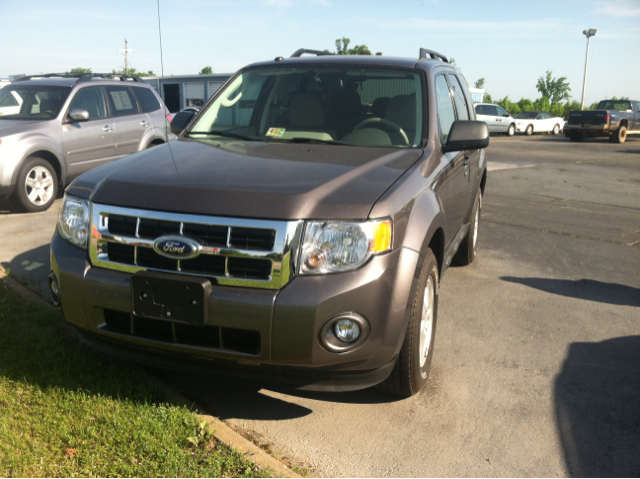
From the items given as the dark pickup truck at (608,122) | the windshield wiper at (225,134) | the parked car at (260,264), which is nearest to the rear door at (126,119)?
the windshield wiper at (225,134)

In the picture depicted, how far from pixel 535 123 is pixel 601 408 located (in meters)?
32.9

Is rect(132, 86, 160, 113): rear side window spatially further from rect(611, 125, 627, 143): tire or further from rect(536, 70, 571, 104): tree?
rect(536, 70, 571, 104): tree

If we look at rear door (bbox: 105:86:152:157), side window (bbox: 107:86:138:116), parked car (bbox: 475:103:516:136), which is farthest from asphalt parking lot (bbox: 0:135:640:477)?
parked car (bbox: 475:103:516:136)

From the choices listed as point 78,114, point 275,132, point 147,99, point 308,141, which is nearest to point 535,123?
point 147,99

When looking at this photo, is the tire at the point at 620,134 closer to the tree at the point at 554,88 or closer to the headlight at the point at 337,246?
the headlight at the point at 337,246

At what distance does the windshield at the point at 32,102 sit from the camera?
882cm

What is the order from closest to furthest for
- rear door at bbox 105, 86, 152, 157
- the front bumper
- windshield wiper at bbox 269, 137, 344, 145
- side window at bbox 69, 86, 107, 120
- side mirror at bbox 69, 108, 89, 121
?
the front bumper, windshield wiper at bbox 269, 137, 344, 145, side mirror at bbox 69, 108, 89, 121, side window at bbox 69, 86, 107, 120, rear door at bbox 105, 86, 152, 157

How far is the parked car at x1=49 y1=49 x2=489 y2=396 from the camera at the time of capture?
2.66m

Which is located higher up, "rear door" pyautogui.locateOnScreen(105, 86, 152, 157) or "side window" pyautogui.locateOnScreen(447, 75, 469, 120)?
"side window" pyautogui.locateOnScreen(447, 75, 469, 120)

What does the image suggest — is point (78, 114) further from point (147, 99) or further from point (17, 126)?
point (147, 99)

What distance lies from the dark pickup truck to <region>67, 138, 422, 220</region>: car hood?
2599cm

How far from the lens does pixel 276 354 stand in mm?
2684

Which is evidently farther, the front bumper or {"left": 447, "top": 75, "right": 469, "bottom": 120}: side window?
{"left": 447, "top": 75, "right": 469, "bottom": 120}: side window

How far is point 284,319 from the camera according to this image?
2.62 metres
